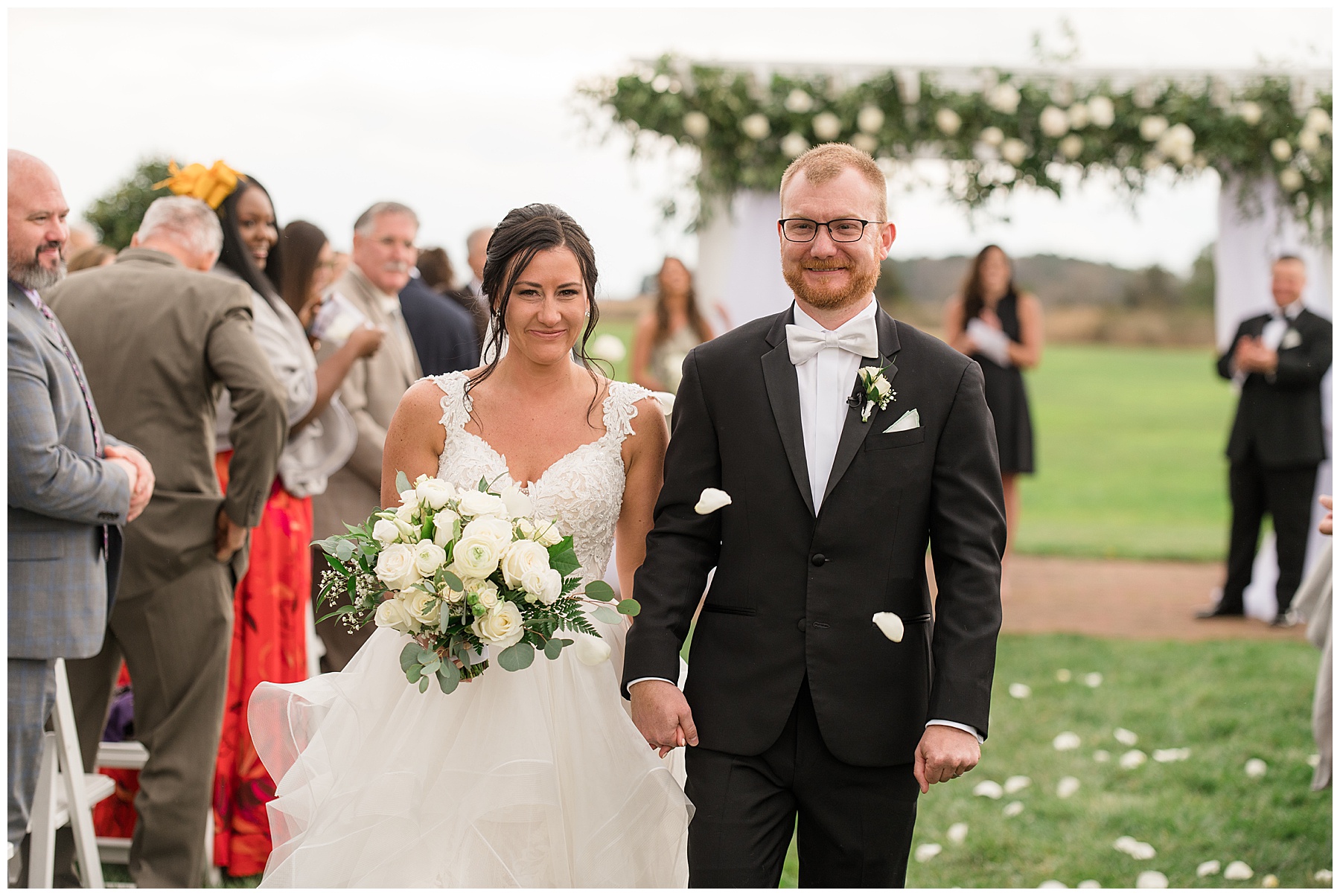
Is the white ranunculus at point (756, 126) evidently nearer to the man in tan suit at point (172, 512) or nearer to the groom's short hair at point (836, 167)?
the man in tan suit at point (172, 512)

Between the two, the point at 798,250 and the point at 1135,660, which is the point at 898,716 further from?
the point at 1135,660

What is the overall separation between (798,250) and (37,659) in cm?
245

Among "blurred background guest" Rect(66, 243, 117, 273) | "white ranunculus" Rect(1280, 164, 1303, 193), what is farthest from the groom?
"white ranunculus" Rect(1280, 164, 1303, 193)

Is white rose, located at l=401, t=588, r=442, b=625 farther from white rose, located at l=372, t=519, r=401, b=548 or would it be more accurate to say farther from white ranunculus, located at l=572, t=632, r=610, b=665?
white ranunculus, located at l=572, t=632, r=610, b=665

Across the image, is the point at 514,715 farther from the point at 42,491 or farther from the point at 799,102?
the point at 799,102

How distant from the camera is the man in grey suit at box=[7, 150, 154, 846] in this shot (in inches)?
133

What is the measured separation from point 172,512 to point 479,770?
195 cm

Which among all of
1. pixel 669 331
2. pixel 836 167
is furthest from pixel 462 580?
pixel 669 331

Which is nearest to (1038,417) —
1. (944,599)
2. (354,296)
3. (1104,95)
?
(1104,95)

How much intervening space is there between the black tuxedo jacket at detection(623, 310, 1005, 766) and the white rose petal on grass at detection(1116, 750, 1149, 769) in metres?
3.33

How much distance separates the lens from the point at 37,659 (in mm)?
3488

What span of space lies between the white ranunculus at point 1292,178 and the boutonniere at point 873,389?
21.4ft

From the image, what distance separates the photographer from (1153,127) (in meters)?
7.80

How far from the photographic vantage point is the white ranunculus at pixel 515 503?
2.79m
